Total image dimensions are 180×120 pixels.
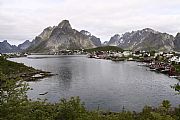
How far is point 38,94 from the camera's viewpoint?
96.4 m

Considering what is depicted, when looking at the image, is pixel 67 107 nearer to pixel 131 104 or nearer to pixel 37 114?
pixel 37 114

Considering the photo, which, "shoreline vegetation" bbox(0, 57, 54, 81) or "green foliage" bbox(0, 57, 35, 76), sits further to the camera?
"green foliage" bbox(0, 57, 35, 76)

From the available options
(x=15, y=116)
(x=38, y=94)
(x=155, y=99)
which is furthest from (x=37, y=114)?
(x=38, y=94)

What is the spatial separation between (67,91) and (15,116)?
75.5m

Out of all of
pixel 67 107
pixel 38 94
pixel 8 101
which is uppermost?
pixel 8 101

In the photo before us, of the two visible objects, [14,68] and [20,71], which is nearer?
[20,71]

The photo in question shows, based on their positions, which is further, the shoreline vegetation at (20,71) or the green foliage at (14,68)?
the green foliage at (14,68)

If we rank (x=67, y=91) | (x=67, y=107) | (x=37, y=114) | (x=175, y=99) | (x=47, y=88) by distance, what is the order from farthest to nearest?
(x=47, y=88) < (x=67, y=91) < (x=175, y=99) < (x=67, y=107) < (x=37, y=114)

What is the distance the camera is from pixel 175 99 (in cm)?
8469

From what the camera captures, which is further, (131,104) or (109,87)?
(109,87)

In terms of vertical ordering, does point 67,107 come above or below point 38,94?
above

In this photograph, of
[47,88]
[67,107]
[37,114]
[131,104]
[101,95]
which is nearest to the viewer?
[37,114]

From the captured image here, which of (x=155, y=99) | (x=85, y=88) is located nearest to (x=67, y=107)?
(x=155, y=99)

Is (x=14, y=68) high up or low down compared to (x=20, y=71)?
up
